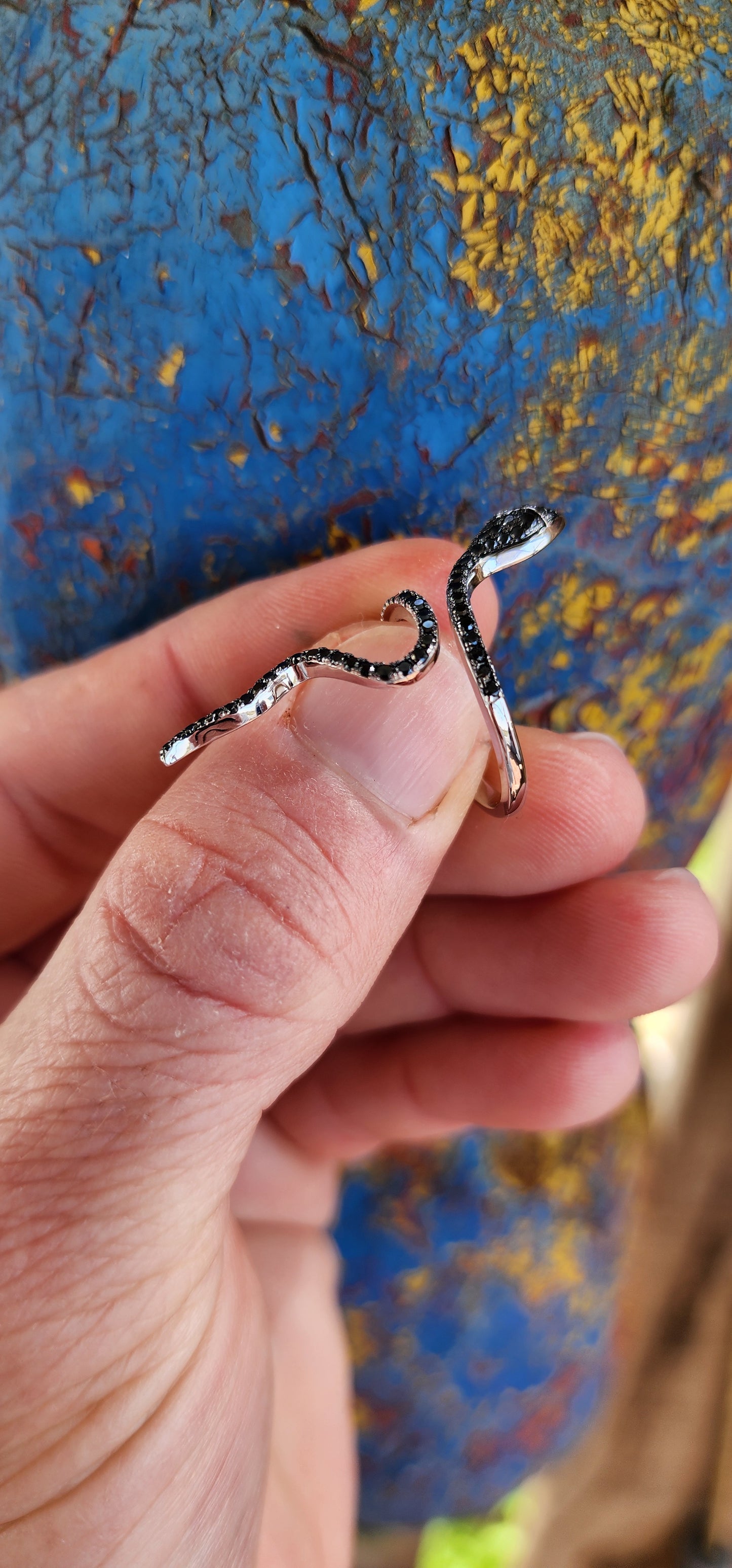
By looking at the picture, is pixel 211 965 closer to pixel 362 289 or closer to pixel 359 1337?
pixel 362 289

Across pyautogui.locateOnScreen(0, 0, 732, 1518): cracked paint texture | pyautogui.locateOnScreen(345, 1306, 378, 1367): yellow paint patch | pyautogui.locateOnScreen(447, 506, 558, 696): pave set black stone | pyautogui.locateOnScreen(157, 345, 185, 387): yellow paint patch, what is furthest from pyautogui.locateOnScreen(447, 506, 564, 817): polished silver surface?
pyautogui.locateOnScreen(345, 1306, 378, 1367): yellow paint patch

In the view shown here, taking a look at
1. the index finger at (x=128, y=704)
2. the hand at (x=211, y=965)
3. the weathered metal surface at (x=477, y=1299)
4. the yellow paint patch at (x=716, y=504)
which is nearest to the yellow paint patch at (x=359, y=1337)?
the weathered metal surface at (x=477, y=1299)

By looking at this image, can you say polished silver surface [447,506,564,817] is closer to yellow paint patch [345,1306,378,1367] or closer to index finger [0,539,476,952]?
index finger [0,539,476,952]

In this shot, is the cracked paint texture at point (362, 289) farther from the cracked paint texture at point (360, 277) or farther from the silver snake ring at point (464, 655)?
the silver snake ring at point (464, 655)

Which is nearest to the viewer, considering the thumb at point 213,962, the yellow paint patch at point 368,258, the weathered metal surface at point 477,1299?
the thumb at point 213,962

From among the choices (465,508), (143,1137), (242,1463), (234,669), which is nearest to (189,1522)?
(242,1463)

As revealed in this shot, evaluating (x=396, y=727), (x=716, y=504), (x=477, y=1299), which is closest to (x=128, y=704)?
(x=396, y=727)

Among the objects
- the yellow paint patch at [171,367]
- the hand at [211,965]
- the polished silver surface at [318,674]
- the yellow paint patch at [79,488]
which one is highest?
the yellow paint patch at [171,367]

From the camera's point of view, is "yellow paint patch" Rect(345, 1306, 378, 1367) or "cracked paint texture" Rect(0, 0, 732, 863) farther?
"yellow paint patch" Rect(345, 1306, 378, 1367)
